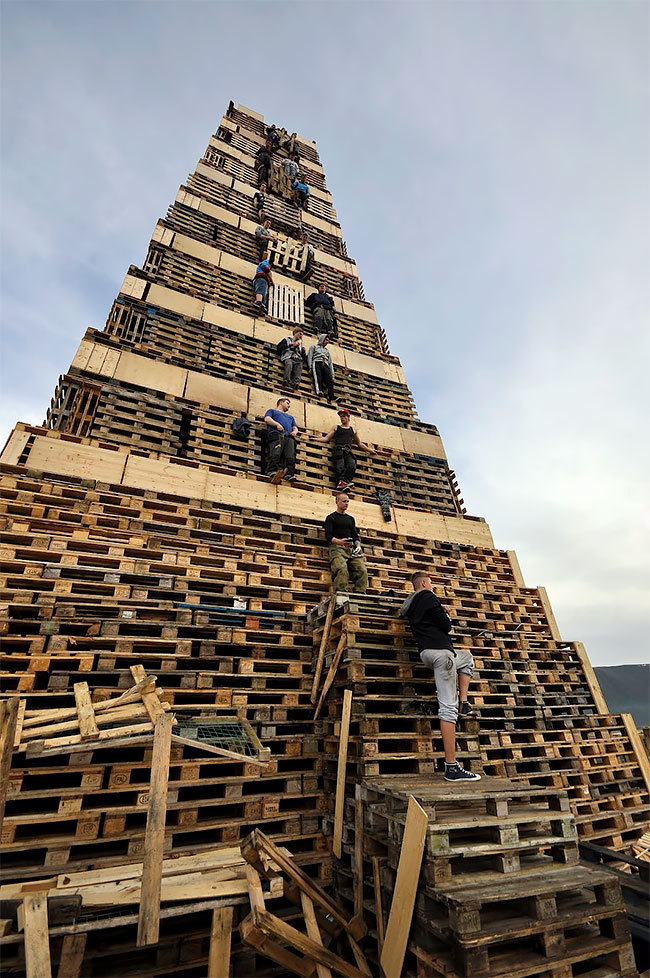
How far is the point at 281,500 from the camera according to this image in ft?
24.7

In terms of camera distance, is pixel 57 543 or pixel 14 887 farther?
pixel 57 543

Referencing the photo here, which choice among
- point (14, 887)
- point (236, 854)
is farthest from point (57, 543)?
point (236, 854)

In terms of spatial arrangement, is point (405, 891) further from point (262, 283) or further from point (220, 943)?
point (262, 283)

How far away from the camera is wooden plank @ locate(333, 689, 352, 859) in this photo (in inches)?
138

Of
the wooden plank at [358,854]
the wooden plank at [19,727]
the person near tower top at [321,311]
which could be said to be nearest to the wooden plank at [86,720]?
the wooden plank at [19,727]

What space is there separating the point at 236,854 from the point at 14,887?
136 cm

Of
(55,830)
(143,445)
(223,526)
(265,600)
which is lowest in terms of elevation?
(55,830)

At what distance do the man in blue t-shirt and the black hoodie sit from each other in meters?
4.29

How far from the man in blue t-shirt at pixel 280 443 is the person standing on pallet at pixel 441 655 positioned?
4.32 meters

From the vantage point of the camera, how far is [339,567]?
20.0ft

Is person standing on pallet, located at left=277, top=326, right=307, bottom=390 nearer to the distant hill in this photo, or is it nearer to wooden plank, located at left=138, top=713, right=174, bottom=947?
wooden plank, located at left=138, top=713, right=174, bottom=947

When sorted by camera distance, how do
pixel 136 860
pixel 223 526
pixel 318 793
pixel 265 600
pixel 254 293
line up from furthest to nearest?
pixel 254 293
pixel 223 526
pixel 265 600
pixel 318 793
pixel 136 860

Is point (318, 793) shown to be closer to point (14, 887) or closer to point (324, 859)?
point (324, 859)

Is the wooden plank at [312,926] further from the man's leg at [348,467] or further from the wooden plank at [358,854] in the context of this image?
the man's leg at [348,467]
